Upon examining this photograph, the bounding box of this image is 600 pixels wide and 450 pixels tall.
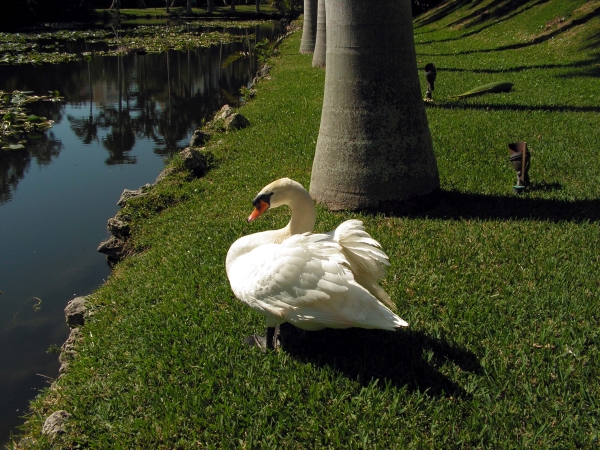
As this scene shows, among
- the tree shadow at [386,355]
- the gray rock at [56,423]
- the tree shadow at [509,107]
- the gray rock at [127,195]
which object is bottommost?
the gray rock at [56,423]

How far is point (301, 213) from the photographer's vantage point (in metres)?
4.29

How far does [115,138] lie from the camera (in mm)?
12922

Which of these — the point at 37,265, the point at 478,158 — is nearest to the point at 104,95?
the point at 37,265

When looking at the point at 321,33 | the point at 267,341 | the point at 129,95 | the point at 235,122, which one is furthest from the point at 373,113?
the point at 129,95

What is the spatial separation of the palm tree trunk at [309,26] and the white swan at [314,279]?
18878mm

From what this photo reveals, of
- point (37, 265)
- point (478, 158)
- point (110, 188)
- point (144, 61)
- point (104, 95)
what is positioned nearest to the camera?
point (37, 265)

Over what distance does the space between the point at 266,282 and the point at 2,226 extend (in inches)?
236

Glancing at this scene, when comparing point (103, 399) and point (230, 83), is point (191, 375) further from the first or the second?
point (230, 83)

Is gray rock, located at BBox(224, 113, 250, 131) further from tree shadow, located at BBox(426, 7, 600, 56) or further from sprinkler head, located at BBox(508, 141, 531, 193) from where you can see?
tree shadow, located at BBox(426, 7, 600, 56)

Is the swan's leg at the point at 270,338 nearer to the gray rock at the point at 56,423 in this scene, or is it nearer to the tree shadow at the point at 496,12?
the gray rock at the point at 56,423

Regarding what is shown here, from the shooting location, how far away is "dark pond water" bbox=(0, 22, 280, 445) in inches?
224

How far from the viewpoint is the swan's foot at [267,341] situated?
399 centimetres

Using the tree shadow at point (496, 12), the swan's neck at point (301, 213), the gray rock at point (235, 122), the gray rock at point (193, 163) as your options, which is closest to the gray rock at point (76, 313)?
the swan's neck at point (301, 213)

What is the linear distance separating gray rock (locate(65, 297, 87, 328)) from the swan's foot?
206 centimetres
